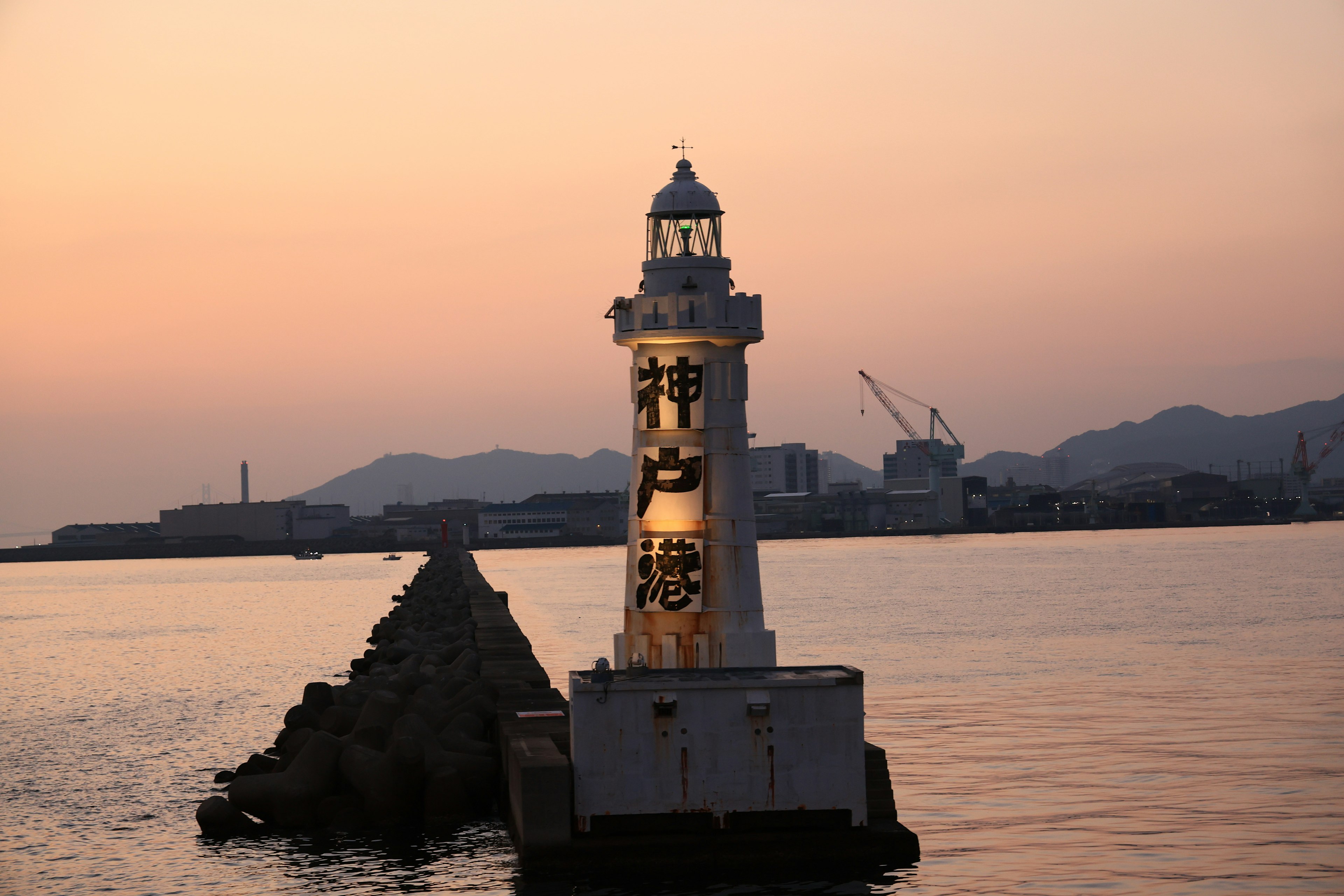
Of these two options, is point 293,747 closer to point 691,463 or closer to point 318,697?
point 318,697

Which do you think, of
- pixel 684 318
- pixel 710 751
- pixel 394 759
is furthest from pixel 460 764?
pixel 684 318

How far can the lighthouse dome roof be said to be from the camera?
17688 millimetres

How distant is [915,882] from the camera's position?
1473 cm

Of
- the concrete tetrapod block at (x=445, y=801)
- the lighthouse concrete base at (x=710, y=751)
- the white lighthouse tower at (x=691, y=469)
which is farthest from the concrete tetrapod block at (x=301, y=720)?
the lighthouse concrete base at (x=710, y=751)

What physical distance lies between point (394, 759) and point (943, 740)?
37.3 feet

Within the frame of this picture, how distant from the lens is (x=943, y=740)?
84.3 feet

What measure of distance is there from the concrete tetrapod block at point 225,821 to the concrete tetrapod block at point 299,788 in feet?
0.55

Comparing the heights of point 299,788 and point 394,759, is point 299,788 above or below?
below

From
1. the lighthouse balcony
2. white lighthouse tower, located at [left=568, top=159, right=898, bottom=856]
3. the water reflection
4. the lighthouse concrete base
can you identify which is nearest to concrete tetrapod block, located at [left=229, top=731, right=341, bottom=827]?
the water reflection

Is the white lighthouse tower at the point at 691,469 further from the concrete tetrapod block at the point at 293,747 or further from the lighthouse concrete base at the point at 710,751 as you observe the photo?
the concrete tetrapod block at the point at 293,747

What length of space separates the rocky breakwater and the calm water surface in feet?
1.79

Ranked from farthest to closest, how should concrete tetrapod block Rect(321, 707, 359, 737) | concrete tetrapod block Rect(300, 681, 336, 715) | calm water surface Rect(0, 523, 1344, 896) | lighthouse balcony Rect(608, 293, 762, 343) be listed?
1. concrete tetrapod block Rect(300, 681, 336, 715)
2. concrete tetrapod block Rect(321, 707, 359, 737)
3. lighthouse balcony Rect(608, 293, 762, 343)
4. calm water surface Rect(0, 523, 1344, 896)

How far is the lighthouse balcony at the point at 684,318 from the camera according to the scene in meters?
17.0

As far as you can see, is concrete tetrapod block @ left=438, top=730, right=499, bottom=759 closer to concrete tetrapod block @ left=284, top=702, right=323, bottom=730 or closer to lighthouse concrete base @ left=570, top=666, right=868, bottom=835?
concrete tetrapod block @ left=284, top=702, right=323, bottom=730
